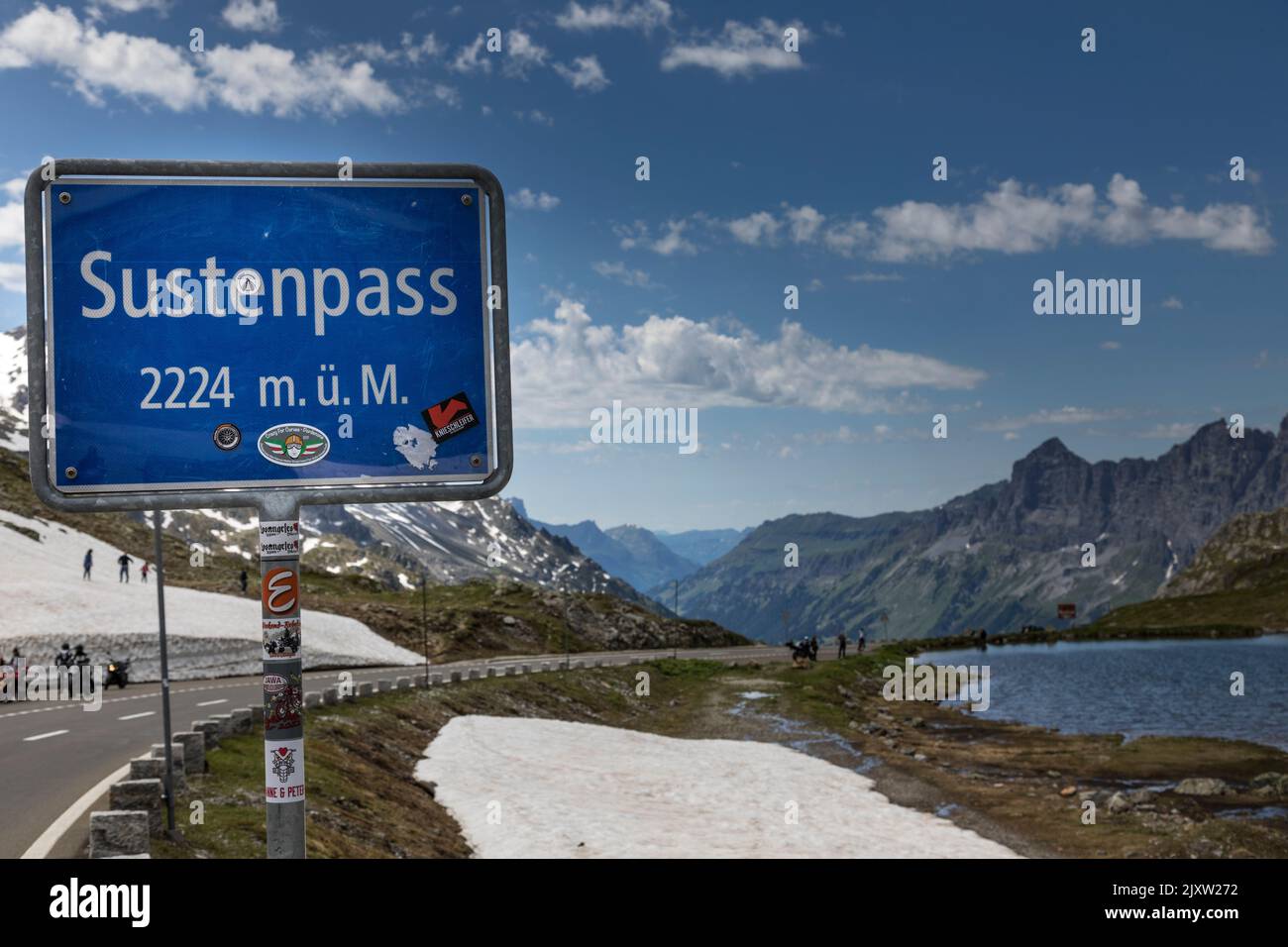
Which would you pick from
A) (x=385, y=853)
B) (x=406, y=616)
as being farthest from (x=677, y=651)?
(x=385, y=853)

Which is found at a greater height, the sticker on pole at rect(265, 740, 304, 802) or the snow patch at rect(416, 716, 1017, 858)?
the sticker on pole at rect(265, 740, 304, 802)

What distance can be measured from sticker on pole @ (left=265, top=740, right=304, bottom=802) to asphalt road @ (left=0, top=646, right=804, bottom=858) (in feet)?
57.4

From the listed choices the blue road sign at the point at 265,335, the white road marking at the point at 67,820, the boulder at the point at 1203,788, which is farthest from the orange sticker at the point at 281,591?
the boulder at the point at 1203,788

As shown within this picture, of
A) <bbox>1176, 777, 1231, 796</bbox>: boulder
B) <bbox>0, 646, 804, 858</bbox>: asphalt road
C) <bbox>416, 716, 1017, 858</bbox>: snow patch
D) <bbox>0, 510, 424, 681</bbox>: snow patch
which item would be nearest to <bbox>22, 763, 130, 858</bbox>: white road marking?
<bbox>0, 646, 804, 858</bbox>: asphalt road

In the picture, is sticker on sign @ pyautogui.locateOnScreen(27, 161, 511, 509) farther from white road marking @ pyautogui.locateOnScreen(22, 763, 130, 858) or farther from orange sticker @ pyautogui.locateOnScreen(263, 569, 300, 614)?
white road marking @ pyautogui.locateOnScreen(22, 763, 130, 858)

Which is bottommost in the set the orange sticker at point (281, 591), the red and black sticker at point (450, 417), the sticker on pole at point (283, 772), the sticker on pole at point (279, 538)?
the sticker on pole at point (283, 772)

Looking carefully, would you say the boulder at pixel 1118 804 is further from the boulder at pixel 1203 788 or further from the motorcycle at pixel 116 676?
the motorcycle at pixel 116 676

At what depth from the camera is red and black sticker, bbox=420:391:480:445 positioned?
544 cm

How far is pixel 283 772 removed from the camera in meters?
4.77

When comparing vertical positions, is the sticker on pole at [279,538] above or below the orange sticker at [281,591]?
above

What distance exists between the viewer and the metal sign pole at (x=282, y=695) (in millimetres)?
4762

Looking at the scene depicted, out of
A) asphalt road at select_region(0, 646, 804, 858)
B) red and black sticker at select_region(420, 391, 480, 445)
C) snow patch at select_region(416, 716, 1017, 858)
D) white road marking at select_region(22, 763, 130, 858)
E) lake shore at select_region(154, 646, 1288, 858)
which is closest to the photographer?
red and black sticker at select_region(420, 391, 480, 445)

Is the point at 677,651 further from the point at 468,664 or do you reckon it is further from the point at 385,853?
the point at 385,853
